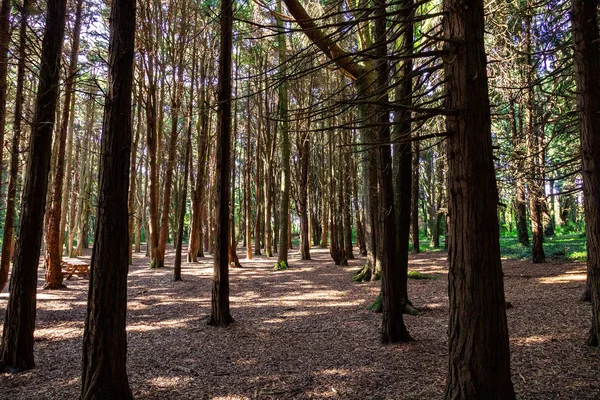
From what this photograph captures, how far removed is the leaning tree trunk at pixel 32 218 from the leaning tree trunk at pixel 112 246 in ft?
5.48

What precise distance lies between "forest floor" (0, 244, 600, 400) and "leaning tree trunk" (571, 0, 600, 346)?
1.21 m

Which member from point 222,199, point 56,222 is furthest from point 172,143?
point 222,199

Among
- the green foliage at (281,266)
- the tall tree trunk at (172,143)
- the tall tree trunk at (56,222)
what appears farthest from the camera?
the green foliage at (281,266)

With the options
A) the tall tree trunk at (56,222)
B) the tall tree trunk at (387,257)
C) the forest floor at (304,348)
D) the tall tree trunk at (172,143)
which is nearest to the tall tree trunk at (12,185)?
the forest floor at (304,348)

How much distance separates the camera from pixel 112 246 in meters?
3.88

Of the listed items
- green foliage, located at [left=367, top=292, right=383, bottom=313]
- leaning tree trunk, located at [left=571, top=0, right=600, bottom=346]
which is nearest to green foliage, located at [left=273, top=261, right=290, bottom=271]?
green foliage, located at [left=367, top=292, right=383, bottom=313]

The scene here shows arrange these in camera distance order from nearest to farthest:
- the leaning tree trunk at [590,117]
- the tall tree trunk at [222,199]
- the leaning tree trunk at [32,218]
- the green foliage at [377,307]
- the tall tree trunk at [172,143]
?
1. the leaning tree trunk at [590,117]
2. the leaning tree trunk at [32,218]
3. the tall tree trunk at [222,199]
4. the green foliage at [377,307]
5. the tall tree trunk at [172,143]

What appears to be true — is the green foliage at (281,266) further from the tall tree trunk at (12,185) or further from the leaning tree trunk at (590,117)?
the leaning tree trunk at (590,117)

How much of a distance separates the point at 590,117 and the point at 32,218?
7496mm

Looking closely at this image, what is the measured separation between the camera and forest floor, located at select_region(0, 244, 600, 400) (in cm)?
422

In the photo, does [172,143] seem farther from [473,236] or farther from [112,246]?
[473,236]

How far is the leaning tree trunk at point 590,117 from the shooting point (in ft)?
15.9

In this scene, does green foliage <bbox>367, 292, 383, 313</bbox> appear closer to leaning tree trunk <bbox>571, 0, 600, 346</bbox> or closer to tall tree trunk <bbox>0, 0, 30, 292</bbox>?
leaning tree trunk <bbox>571, 0, 600, 346</bbox>

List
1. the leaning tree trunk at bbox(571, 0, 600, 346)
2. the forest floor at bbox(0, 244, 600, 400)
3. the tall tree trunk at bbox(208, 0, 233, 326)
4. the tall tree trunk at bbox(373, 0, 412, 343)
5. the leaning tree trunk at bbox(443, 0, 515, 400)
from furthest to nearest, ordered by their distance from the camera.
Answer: the tall tree trunk at bbox(208, 0, 233, 326) < the tall tree trunk at bbox(373, 0, 412, 343) < the leaning tree trunk at bbox(571, 0, 600, 346) < the forest floor at bbox(0, 244, 600, 400) < the leaning tree trunk at bbox(443, 0, 515, 400)
